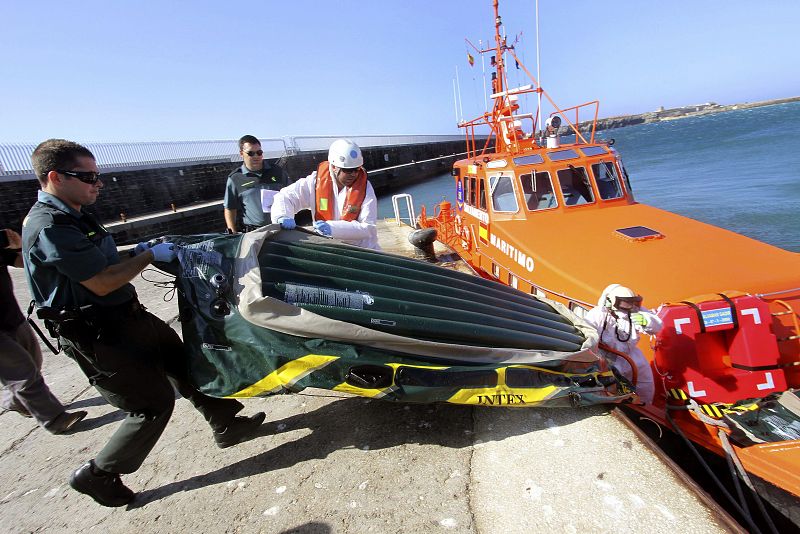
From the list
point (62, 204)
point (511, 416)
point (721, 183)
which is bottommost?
point (721, 183)

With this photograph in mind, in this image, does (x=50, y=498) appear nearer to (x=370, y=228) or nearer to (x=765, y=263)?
(x=370, y=228)

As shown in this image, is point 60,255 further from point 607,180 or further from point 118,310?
point 607,180

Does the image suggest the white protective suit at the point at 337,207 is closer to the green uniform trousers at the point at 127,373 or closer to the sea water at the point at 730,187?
the green uniform trousers at the point at 127,373

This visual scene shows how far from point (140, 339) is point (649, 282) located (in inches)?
149

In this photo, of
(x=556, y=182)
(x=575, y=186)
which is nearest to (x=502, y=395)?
(x=556, y=182)

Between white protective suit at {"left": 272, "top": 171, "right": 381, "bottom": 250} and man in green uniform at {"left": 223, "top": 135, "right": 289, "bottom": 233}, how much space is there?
0.84 metres

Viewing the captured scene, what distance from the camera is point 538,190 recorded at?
209 inches

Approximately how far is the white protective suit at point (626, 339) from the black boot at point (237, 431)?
256 cm

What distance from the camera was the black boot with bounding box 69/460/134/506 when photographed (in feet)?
6.18

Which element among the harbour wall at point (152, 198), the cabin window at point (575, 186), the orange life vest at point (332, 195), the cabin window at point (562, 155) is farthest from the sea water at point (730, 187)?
the harbour wall at point (152, 198)

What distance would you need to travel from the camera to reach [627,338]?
277 cm

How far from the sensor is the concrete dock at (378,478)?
1.70m

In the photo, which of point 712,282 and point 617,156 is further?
point 617,156

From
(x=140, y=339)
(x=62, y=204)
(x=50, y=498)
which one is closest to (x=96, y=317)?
(x=140, y=339)
